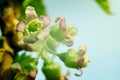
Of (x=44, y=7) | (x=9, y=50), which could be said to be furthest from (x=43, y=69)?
(x=44, y=7)


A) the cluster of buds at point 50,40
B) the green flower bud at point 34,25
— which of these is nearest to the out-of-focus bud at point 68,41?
the cluster of buds at point 50,40

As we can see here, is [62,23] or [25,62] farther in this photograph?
[25,62]

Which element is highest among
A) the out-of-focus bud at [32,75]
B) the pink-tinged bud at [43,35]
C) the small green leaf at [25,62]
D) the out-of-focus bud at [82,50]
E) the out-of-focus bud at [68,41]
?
the pink-tinged bud at [43,35]

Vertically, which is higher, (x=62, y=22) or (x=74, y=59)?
(x=62, y=22)

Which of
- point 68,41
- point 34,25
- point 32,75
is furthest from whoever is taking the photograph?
point 34,25

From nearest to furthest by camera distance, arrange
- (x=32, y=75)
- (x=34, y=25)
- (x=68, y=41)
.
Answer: (x=32, y=75)
(x=68, y=41)
(x=34, y=25)

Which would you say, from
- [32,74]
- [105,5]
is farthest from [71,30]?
[32,74]

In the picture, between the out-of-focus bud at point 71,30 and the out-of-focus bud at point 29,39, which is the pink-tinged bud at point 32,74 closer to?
the out-of-focus bud at point 29,39

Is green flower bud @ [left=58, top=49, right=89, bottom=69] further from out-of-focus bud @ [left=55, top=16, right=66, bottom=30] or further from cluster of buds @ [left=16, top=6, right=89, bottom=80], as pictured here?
out-of-focus bud @ [left=55, top=16, right=66, bottom=30]

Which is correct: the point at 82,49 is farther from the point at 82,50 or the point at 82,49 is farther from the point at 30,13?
the point at 30,13

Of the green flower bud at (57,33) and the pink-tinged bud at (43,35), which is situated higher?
the pink-tinged bud at (43,35)
